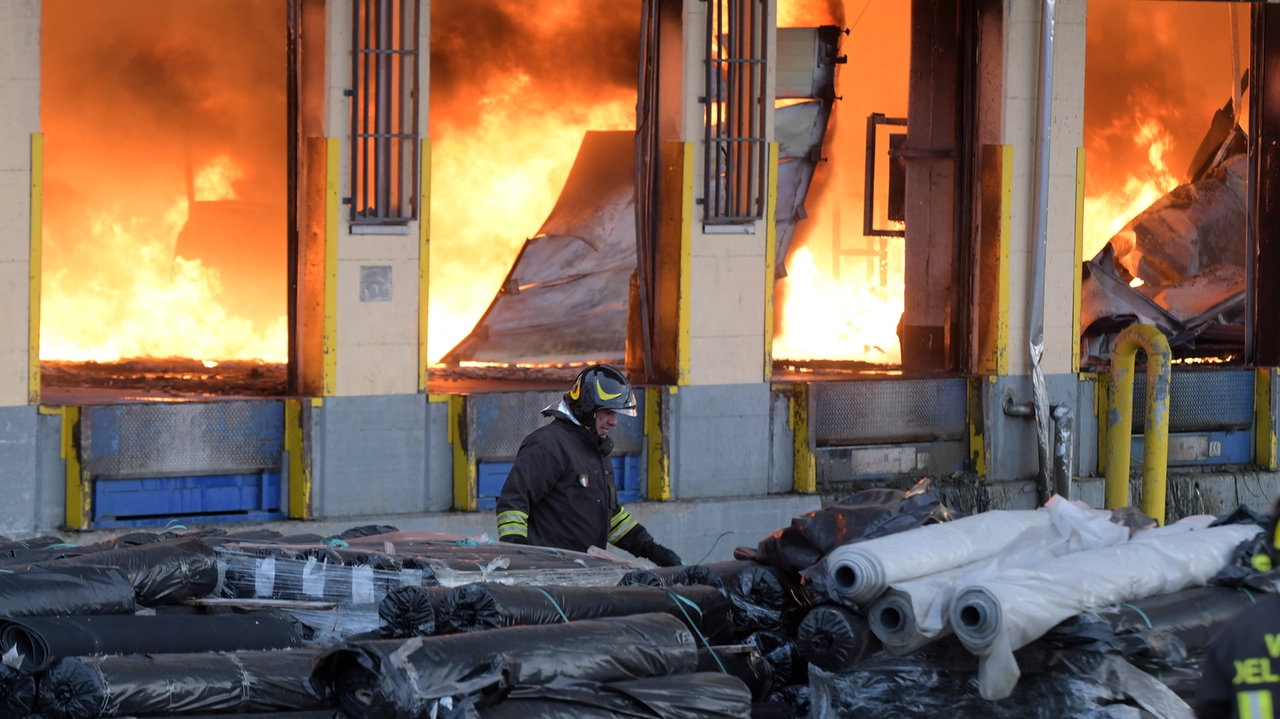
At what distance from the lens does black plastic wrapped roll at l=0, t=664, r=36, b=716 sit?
4414 mm

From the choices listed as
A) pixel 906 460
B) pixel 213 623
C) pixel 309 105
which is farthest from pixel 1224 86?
pixel 213 623

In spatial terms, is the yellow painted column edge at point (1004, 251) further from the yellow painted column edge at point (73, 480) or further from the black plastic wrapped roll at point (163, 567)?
the black plastic wrapped roll at point (163, 567)

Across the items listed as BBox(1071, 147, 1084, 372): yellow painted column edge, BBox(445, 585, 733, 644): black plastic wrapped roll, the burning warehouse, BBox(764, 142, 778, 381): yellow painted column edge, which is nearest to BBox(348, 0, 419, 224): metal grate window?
the burning warehouse

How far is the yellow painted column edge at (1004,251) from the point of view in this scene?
11836 mm

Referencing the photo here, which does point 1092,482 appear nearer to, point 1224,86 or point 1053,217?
point 1053,217

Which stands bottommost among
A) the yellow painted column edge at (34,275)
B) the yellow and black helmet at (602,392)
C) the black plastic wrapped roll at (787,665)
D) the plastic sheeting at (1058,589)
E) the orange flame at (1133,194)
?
the black plastic wrapped roll at (787,665)

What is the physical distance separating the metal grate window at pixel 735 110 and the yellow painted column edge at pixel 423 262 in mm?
1980

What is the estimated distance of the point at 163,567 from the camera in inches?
214

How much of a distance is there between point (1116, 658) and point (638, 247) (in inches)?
256

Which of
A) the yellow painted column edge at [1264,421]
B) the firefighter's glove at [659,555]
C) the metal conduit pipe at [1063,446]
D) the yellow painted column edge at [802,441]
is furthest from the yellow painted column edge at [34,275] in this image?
the yellow painted column edge at [1264,421]

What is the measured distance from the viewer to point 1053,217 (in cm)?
1191

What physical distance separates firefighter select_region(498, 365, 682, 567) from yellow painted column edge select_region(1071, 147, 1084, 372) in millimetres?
5946

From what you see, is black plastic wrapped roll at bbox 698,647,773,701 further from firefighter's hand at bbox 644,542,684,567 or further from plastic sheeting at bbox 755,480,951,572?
firefighter's hand at bbox 644,542,684,567

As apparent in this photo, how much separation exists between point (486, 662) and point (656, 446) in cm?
637
